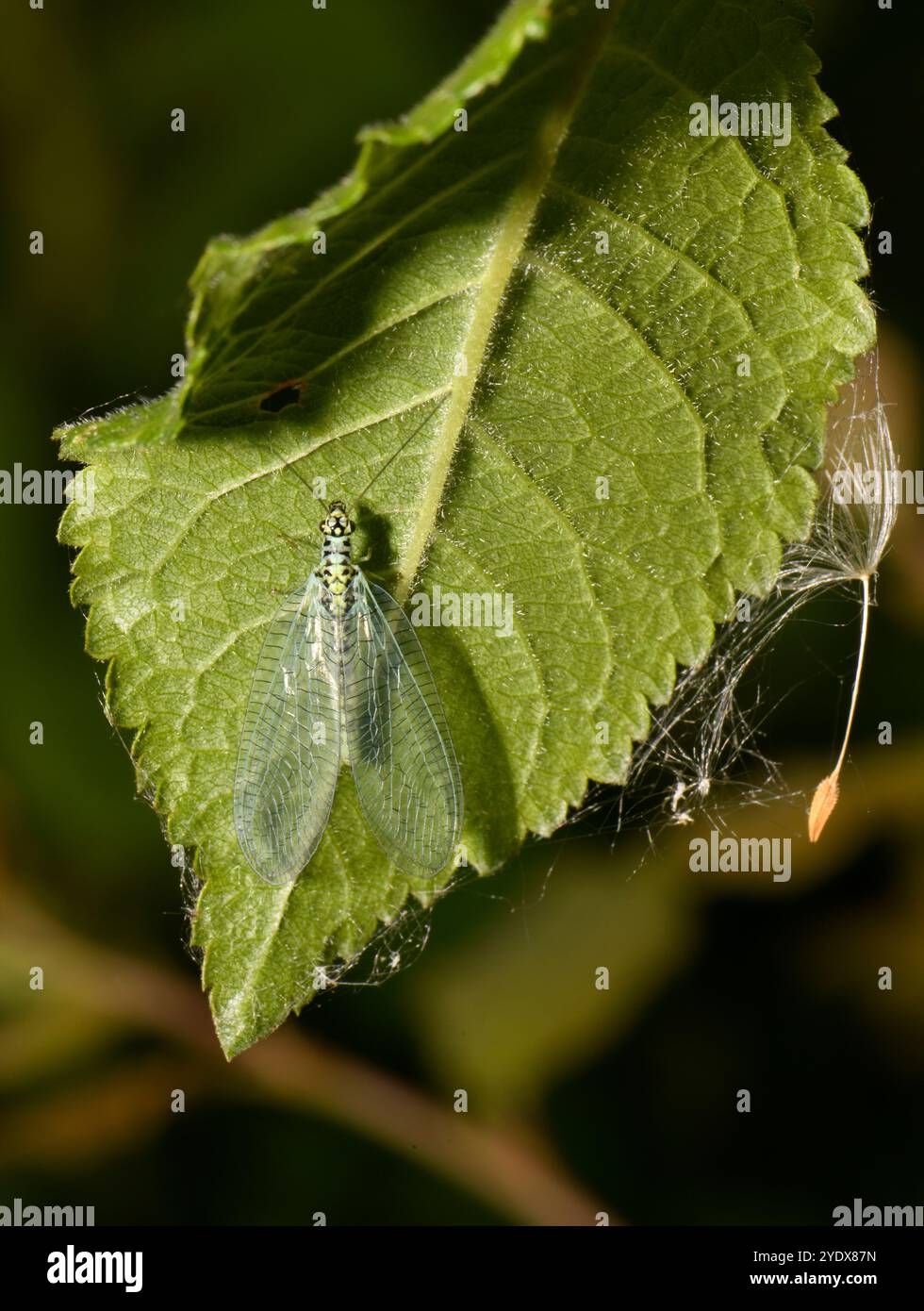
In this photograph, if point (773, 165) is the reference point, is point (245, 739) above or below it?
below

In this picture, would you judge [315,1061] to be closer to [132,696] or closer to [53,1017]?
[53,1017]

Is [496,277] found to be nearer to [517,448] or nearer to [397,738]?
[517,448]

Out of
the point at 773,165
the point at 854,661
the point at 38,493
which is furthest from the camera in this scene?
the point at 38,493

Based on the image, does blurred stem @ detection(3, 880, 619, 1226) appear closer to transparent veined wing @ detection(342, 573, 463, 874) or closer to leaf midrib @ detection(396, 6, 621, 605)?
transparent veined wing @ detection(342, 573, 463, 874)

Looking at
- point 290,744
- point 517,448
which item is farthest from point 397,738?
point 517,448

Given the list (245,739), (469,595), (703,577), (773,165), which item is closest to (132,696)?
(245,739)

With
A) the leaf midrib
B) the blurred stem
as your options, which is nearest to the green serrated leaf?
the leaf midrib

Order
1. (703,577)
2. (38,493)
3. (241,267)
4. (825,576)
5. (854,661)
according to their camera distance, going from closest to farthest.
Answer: (241,267) → (703,577) → (825,576) → (854,661) → (38,493)
